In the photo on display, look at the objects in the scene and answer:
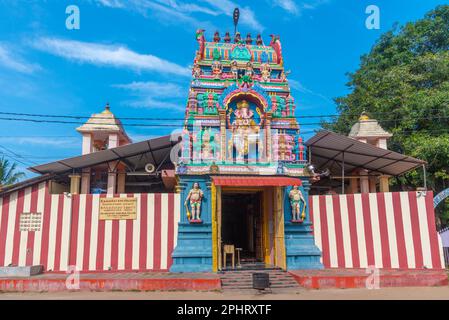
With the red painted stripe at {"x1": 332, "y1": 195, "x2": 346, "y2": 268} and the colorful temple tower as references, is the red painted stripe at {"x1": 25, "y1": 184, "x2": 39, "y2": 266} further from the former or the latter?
the red painted stripe at {"x1": 332, "y1": 195, "x2": 346, "y2": 268}

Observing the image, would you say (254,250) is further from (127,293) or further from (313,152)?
(127,293)

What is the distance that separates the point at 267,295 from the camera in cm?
971

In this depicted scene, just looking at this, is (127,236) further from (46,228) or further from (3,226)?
(3,226)

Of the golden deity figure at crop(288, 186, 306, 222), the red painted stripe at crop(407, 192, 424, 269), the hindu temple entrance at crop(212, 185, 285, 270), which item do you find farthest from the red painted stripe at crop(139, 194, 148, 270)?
the red painted stripe at crop(407, 192, 424, 269)

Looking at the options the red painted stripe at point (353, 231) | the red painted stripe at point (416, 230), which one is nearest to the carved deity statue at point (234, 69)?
the red painted stripe at point (353, 231)

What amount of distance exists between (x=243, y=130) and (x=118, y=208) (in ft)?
18.3

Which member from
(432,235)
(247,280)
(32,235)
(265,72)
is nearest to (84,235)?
(32,235)

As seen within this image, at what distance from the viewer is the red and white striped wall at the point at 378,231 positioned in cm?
1257

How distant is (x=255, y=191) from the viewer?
14.1 metres

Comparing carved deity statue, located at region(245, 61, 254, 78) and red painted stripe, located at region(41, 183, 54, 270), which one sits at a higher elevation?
carved deity statue, located at region(245, 61, 254, 78)

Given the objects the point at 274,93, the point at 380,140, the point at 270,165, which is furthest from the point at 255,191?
the point at 380,140

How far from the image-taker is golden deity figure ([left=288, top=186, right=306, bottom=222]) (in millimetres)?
12828

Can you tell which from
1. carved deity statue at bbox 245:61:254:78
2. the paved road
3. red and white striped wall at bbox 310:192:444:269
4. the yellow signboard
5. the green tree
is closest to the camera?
the paved road

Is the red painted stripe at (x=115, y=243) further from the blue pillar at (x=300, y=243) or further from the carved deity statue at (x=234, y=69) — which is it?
the carved deity statue at (x=234, y=69)
